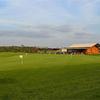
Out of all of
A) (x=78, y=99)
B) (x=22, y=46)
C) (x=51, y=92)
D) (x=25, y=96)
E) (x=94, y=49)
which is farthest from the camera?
(x=22, y=46)

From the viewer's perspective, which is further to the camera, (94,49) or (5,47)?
(5,47)

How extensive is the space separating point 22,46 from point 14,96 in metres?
145

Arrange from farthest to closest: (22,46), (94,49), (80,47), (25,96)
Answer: (22,46) → (80,47) → (94,49) → (25,96)

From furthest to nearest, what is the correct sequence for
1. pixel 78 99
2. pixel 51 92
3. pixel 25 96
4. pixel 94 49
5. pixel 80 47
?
pixel 80 47
pixel 94 49
pixel 51 92
pixel 25 96
pixel 78 99

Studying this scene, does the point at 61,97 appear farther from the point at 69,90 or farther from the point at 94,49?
the point at 94,49

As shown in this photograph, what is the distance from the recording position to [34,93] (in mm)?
15211

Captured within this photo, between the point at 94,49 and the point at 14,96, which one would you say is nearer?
the point at 14,96

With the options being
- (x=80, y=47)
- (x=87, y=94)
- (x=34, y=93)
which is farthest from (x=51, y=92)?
(x=80, y=47)

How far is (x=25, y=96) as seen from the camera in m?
14.3

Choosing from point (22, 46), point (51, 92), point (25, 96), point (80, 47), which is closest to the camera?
point (25, 96)

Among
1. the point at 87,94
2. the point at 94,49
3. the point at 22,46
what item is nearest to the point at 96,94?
the point at 87,94

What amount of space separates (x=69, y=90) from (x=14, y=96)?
292 centimetres

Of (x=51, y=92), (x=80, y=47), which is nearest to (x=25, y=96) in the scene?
(x=51, y=92)

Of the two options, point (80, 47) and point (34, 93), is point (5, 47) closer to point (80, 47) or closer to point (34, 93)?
point (80, 47)
